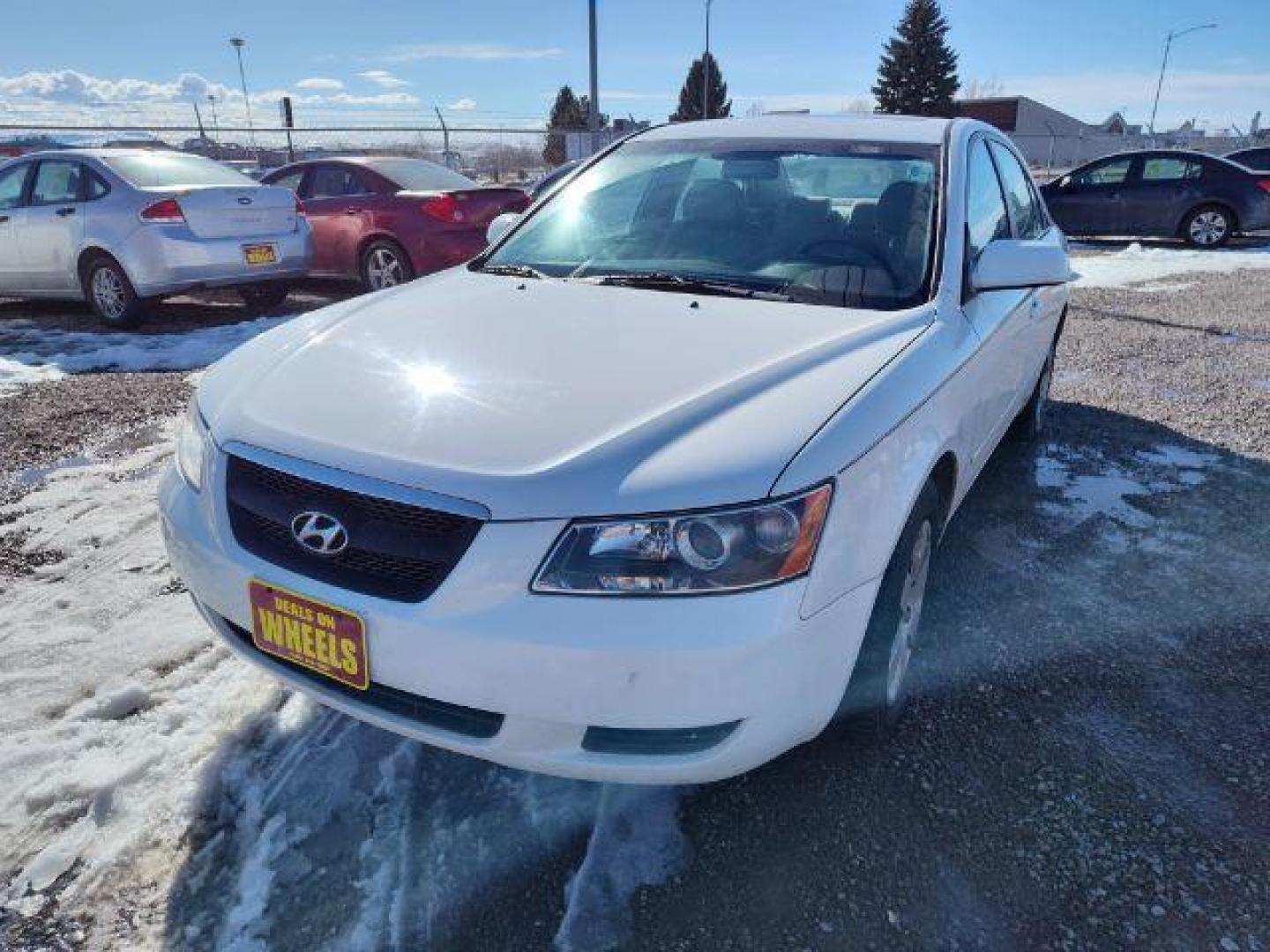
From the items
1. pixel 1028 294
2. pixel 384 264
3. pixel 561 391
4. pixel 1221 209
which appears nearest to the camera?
pixel 561 391

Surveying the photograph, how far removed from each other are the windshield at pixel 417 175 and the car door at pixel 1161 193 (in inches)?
416

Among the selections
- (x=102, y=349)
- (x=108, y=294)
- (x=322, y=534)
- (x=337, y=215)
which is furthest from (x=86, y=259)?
(x=322, y=534)

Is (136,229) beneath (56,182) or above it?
beneath

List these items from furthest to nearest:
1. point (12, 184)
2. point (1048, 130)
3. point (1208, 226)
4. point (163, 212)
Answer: point (1048, 130), point (1208, 226), point (12, 184), point (163, 212)

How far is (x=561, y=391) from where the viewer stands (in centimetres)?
202

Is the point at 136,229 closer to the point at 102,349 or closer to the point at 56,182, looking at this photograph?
the point at 102,349

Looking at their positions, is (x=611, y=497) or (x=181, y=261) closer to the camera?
(x=611, y=497)

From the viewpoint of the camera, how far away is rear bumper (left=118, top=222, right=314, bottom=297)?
7.02 metres

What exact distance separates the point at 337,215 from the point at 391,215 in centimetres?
68

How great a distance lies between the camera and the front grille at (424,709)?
1.81m

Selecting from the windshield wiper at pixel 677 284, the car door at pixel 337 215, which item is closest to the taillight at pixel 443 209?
the car door at pixel 337 215

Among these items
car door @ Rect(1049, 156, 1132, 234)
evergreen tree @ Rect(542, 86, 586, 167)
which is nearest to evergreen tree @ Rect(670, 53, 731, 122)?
evergreen tree @ Rect(542, 86, 586, 167)

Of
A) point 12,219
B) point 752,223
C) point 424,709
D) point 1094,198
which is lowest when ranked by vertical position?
point 424,709

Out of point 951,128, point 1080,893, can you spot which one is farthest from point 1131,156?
point 1080,893
